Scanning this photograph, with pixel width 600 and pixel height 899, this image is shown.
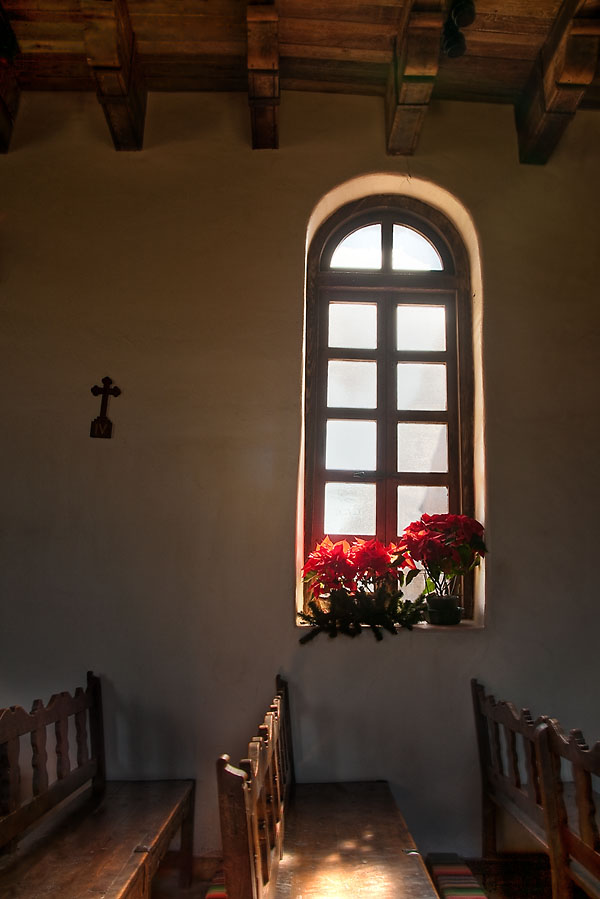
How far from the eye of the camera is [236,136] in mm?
3502

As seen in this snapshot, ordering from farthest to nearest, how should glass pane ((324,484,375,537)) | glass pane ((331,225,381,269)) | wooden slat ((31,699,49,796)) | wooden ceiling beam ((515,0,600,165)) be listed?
glass pane ((331,225,381,269)), glass pane ((324,484,375,537)), wooden ceiling beam ((515,0,600,165)), wooden slat ((31,699,49,796))

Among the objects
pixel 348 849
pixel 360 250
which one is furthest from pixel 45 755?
pixel 360 250

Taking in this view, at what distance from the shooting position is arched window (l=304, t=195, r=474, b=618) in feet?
11.2

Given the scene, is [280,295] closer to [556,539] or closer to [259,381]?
[259,381]

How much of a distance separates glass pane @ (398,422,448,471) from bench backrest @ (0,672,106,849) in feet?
5.86

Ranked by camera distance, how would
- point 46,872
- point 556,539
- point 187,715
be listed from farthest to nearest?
1. point 556,539
2. point 187,715
3. point 46,872

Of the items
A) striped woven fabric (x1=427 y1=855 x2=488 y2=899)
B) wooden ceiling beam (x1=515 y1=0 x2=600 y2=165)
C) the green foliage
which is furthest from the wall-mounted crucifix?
wooden ceiling beam (x1=515 y1=0 x2=600 y2=165)

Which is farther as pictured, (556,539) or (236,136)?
(236,136)

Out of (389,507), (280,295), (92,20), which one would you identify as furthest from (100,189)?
(389,507)

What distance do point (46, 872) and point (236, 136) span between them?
323 cm

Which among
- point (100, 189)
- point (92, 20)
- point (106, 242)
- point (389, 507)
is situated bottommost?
point (389, 507)

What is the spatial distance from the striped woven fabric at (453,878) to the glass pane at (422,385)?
2023 mm

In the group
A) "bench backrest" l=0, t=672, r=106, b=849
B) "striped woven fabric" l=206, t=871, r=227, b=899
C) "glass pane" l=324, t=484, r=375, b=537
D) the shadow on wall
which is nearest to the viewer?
"bench backrest" l=0, t=672, r=106, b=849

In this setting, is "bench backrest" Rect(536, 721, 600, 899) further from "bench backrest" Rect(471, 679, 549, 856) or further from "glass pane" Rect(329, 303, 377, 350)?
"glass pane" Rect(329, 303, 377, 350)
